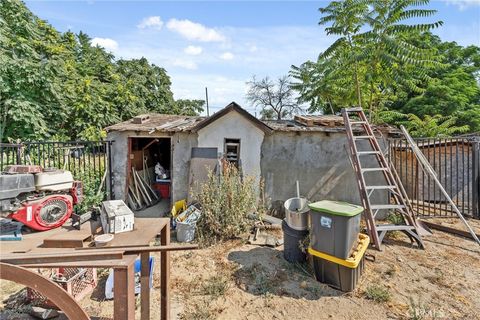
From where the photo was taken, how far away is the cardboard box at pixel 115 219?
7.95 feet

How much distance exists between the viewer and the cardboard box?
7.95ft

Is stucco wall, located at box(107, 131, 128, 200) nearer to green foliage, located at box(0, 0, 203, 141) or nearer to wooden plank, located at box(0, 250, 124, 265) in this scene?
green foliage, located at box(0, 0, 203, 141)

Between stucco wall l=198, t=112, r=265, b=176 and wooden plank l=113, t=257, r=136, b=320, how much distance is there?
19.8 ft

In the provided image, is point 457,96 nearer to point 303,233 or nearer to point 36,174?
point 303,233

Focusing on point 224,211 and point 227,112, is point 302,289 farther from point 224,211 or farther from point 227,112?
point 227,112

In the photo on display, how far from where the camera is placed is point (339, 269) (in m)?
4.16

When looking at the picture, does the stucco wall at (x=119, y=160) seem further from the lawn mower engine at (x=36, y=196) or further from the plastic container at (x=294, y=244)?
the plastic container at (x=294, y=244)

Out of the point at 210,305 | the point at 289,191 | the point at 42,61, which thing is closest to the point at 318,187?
the point at 289,191

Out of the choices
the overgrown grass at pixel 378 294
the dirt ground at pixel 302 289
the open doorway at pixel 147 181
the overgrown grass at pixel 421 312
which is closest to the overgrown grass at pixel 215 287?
the dirt ground at pixel 302 289

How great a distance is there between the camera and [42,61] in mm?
11383

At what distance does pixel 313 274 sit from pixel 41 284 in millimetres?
4038

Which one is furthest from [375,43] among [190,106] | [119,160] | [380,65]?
[190,106]

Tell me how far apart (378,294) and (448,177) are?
24.7 feet

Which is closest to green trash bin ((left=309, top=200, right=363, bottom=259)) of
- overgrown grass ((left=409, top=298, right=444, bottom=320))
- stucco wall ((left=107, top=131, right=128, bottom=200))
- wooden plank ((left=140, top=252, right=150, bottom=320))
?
overgrown grass ((left=409, top=298, right=444, bottom=320))
